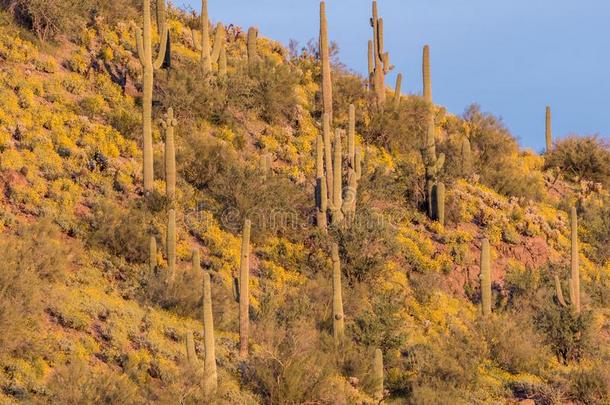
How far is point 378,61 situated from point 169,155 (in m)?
13.5

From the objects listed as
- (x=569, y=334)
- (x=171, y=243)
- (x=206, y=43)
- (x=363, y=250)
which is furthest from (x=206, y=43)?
(x=569, y=334)

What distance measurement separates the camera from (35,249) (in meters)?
21.1

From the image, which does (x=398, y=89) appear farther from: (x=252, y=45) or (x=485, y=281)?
(x=485, y=281)

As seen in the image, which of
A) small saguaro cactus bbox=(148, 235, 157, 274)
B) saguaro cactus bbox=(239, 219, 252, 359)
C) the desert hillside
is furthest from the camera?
small saguaro cactus bbox=(148, 235, 157, 274)

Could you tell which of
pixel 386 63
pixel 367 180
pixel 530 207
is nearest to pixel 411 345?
pixel 367 180

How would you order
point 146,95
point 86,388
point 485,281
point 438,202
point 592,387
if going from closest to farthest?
point 86,388 < point 592,387 < point 146,95 < point 485,281 < point 438,202

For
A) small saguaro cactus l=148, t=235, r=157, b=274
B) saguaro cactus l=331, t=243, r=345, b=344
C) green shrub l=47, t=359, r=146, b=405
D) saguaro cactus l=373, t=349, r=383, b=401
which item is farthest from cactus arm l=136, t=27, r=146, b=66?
green shrub l=47, t=359, r=146, b=405

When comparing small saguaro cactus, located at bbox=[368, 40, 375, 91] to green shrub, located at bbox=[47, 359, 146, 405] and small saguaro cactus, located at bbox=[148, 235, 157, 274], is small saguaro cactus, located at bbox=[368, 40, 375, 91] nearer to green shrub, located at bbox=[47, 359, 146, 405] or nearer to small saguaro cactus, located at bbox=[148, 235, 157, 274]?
small saguaro cactus, located at bbox=[148, 235, 157, 274]

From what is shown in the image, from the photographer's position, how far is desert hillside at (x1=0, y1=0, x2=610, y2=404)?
19.8m

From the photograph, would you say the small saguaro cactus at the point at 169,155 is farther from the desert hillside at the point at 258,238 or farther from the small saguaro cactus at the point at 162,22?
the small saguaro cactus at the point at 162,22

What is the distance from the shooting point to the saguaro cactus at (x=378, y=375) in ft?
70.4

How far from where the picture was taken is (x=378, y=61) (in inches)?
1447

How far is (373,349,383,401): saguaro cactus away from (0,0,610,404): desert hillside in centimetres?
5

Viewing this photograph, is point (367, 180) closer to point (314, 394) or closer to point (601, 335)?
point (601, 335)
